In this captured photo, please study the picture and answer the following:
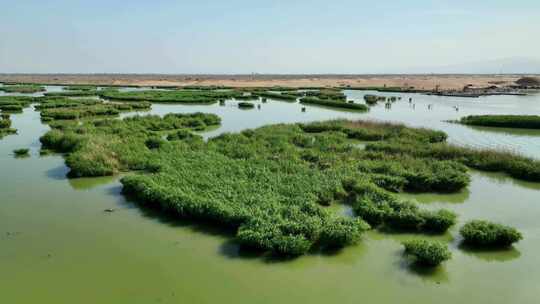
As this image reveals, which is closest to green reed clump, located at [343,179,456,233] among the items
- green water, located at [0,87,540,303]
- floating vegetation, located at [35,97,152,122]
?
green water, located at [0,87,540,303]

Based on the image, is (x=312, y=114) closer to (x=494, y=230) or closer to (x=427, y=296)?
(x=494, y=230)

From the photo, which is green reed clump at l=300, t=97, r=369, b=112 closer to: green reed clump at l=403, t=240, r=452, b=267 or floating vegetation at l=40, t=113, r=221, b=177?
floating vegetation at l=40, t=113, r=221, b=177

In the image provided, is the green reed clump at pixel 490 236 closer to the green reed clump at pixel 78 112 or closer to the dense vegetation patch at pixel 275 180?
the dense vegetation patch at pixel 275 180

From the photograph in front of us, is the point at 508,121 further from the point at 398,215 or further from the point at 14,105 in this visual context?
the point at 14,105

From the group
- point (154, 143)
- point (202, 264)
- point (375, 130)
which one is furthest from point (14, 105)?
point (202, 264)

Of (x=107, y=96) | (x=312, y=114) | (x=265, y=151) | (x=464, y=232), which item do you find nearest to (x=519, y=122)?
(x=312, y=114)
